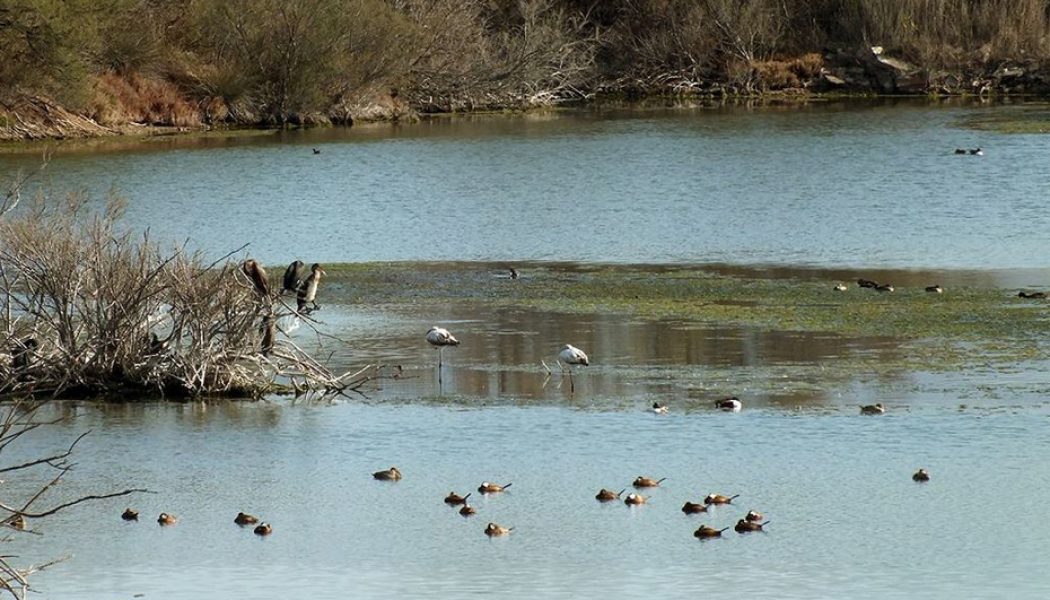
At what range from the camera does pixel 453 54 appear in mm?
60875

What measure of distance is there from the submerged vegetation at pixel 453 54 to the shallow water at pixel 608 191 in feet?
10.7

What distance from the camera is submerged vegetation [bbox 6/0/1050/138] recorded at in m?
50.8

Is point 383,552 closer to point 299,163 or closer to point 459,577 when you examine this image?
point 459,577

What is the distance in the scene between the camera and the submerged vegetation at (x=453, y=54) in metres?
50.8

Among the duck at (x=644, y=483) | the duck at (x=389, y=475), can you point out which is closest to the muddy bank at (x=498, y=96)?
the duck at (x=389, y=475)

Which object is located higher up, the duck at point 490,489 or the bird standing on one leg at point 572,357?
the bird standing on one leg at point 572,357

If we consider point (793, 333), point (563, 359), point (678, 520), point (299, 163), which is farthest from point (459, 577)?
point (299, 163)

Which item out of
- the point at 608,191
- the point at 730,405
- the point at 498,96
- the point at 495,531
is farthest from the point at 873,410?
the point at 498,96

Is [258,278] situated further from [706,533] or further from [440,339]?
[706,533]

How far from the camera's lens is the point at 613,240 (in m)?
29.5

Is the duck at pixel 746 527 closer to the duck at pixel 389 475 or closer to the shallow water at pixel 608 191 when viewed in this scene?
the duck at pixel 389 475

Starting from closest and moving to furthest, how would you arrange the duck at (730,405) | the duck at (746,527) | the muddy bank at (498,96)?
the duck at (746,527), the duck at (730,405), the muddy bank at (498,96)

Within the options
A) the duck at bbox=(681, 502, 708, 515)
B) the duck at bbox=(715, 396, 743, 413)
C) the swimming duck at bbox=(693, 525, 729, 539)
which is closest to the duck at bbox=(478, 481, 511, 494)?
the duck at bbox=(681, 502, 708, 515)

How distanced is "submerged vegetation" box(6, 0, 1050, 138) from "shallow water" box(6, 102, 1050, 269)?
325 cm
